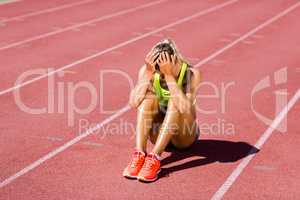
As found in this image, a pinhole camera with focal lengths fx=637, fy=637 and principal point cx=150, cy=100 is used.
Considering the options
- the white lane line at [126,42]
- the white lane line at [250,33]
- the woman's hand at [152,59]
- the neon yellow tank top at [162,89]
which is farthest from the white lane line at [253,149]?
the white lane line at [126,42]

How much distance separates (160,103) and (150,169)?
0.72 metres

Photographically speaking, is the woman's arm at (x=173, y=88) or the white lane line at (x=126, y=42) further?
the white lane line at (x=126, y=42)

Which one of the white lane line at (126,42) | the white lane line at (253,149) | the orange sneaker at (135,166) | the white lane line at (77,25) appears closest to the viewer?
the white lane line at (253,149)

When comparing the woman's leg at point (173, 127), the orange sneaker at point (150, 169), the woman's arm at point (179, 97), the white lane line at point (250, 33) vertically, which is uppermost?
the white lane line at point (250, 33)

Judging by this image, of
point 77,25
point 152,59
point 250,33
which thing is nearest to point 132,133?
point 152,59

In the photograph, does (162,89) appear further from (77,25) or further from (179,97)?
(77,25)

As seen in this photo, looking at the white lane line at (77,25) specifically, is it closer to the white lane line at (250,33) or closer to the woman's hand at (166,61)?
the white lane line at (250,33)

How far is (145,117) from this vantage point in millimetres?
6434

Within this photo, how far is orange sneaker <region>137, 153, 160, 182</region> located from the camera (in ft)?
20.7

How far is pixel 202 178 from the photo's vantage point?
655cm

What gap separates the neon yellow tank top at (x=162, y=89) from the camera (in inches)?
257

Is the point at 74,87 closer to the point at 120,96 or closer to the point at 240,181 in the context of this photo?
the point at 120,96

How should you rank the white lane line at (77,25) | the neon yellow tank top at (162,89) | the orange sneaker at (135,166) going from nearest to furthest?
1. the orange sneaker at (135,166)
2. the neon yellow tank top at (162,89)
3. the white lane line at (77,25)

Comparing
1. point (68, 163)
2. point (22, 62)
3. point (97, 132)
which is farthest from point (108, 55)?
point (68, 163)
